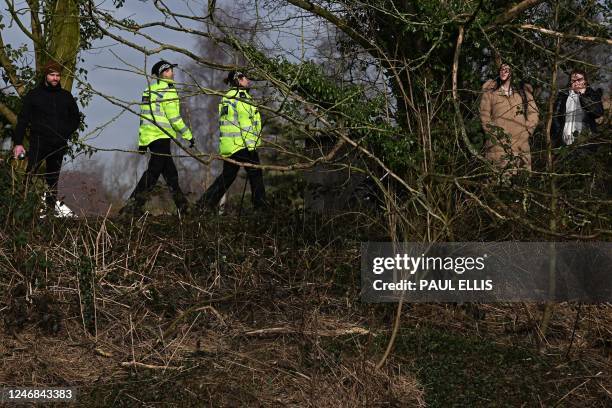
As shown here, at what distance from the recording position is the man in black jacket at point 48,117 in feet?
31.8

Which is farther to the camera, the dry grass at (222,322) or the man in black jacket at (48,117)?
the man in black jacket at (48,117)

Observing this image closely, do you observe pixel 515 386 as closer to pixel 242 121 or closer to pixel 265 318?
pixel 265 318

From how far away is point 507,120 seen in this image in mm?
8234

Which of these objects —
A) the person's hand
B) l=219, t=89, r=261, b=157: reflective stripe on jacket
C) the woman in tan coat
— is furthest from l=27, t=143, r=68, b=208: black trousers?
the woman in tan coat

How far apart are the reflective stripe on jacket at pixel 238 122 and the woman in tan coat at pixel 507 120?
1.81 m

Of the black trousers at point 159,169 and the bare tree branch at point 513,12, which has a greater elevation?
the bare tree branch at point 513,12

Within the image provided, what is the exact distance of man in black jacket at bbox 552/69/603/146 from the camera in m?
8.31

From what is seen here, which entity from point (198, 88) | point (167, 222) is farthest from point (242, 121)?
point (198, 88)

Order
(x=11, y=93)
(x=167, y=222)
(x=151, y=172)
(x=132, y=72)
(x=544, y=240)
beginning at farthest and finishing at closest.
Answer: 1. (x=11, y=93)
2. (x=151, y=172)
3. (x=167, y=222)
4. (x=544, y=240)
5. (x=132, y=72)

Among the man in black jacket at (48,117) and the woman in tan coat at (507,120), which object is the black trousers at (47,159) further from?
the woman in tan coat at (507,120)

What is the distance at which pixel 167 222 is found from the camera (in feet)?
27.9

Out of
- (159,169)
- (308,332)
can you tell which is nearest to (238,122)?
(308,332)

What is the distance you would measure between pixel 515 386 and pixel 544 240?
1468 mm

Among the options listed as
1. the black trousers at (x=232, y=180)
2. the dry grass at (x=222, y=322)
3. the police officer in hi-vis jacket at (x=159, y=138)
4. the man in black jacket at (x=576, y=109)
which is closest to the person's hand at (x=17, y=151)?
the police officer in hi-vis jacket at (x=159, y=138)
